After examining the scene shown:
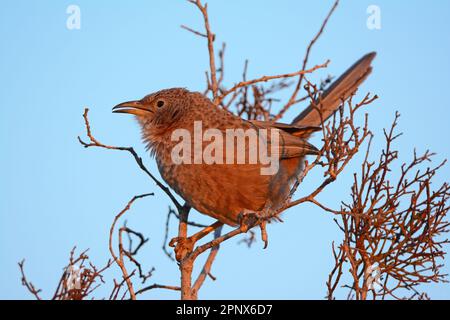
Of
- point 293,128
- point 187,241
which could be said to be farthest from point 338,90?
point 187,241

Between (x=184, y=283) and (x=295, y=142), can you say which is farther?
(x=295, y=142)

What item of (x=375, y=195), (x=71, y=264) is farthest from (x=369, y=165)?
(x=71, y=264)

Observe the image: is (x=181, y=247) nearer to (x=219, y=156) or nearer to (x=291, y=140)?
(x=219, y=156)

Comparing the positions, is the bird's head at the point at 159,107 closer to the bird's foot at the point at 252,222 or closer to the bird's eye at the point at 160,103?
the bird's eye at the point at 160,103

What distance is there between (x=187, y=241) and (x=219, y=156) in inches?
38.1

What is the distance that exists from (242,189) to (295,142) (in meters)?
0.86

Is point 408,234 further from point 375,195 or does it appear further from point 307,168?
point 307,168

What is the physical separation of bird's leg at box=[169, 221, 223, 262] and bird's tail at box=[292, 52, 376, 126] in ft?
5.21

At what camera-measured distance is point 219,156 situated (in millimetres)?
5359

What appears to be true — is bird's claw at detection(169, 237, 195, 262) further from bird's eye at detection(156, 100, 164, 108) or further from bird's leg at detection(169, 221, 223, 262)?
bird's eye at detection(156, 100, 164, 108)

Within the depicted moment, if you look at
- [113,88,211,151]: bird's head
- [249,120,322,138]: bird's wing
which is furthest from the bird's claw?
[249,120,322,138]: bird's wing

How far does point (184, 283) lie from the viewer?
15.4ft
